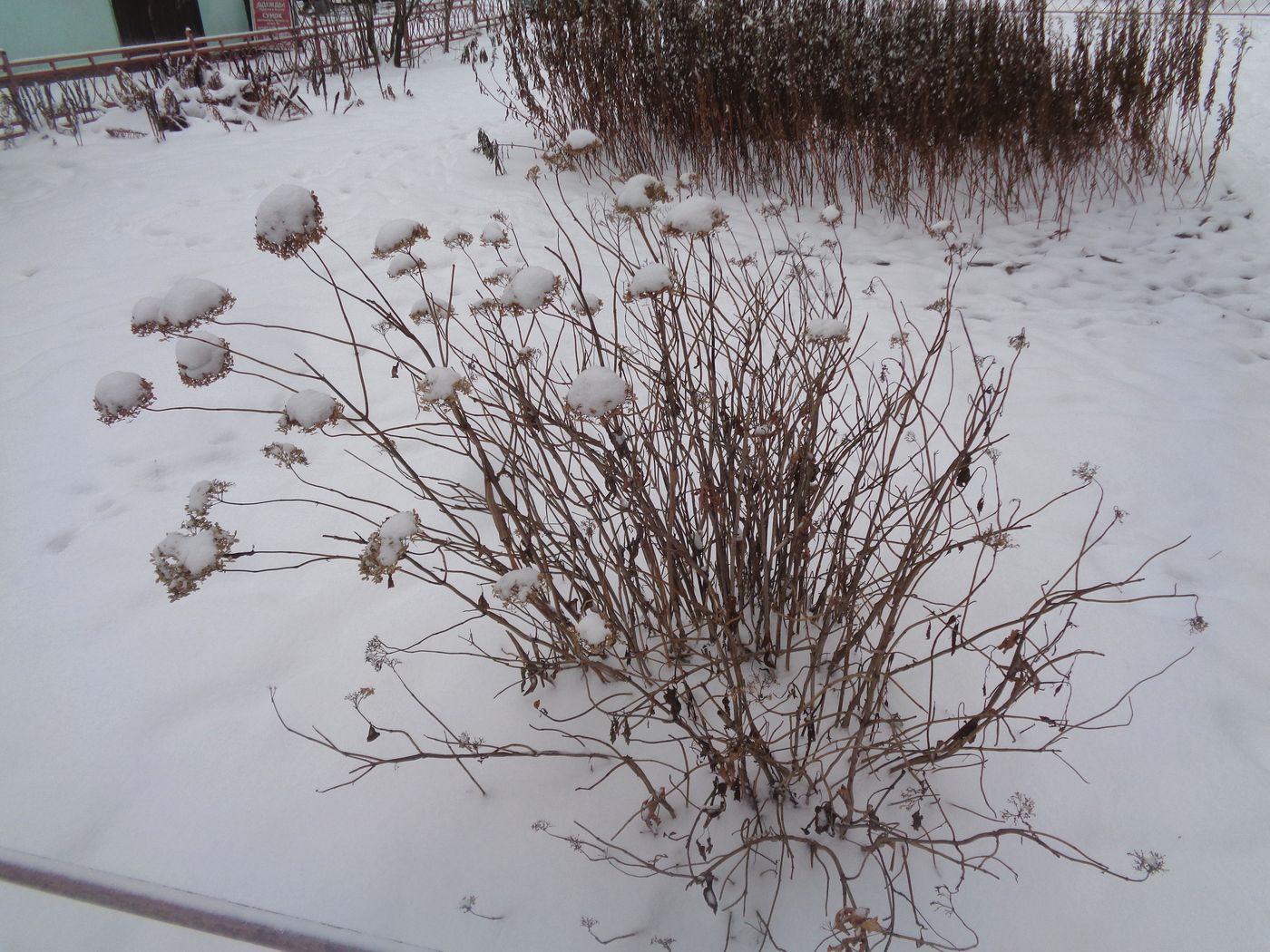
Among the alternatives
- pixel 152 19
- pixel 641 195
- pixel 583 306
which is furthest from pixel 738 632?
pixel 152 19

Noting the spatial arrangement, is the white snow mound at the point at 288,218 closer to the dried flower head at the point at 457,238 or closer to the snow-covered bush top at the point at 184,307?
the snow-covered bush top at the point at 184,307

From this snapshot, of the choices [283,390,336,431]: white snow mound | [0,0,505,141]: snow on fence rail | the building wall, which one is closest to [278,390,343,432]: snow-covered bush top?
[283,390,336,431]: white snow mound

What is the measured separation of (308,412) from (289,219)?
0.27 meters

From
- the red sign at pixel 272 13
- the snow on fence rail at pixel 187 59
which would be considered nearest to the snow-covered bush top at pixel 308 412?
the snow on fence rail at pixel 187 59

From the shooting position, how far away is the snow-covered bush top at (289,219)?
3.09ft

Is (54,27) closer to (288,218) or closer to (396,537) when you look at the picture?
(288,218)

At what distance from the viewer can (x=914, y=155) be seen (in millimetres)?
4594

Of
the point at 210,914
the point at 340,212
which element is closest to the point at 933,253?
the point at 340,212

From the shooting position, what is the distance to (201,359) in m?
1.03

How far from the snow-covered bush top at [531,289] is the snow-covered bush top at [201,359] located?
17.4 inches

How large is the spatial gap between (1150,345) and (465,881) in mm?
3214

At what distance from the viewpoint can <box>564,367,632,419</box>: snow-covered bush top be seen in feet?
2.92

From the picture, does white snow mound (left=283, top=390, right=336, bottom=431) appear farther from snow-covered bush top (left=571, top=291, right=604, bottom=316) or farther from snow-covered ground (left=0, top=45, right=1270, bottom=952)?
snow-covered ground (left=0, top=45, right=1270, bottom=952)

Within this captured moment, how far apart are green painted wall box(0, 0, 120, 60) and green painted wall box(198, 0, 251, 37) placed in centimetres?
157
